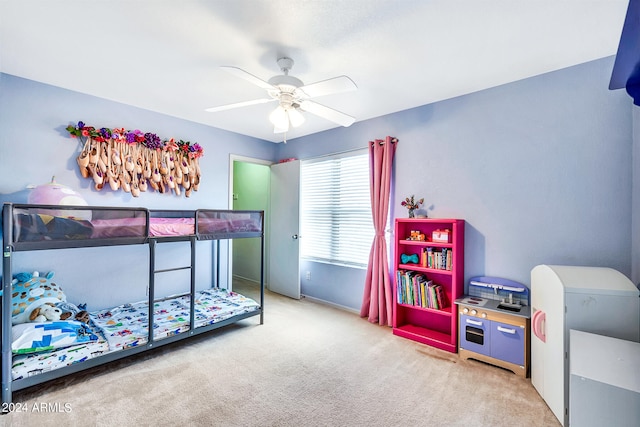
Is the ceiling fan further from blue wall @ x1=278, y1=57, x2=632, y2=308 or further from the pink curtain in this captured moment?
blue wall @ x1=278, y1=57, x2=632, y2=308

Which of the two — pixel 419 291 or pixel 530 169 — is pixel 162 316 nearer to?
pixel 419 291

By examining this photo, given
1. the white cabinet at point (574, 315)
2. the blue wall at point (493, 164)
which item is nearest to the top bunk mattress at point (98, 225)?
the blue wall at point (493, 164)

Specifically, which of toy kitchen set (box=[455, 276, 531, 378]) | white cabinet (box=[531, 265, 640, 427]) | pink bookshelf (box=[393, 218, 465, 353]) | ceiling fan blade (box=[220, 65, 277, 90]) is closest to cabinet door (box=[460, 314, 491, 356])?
toy kitchen set (box=[455, 276, 531, 378])

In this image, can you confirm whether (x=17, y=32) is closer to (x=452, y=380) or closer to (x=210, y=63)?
(x=210, y=63)

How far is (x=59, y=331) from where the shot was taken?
2.12 m

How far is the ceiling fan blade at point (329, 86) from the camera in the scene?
5.93ft

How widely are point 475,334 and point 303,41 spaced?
2.79 m

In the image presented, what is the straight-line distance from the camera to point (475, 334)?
247 cm

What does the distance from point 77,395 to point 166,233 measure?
1322 millimetres

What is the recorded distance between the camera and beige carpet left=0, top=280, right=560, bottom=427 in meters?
1.78

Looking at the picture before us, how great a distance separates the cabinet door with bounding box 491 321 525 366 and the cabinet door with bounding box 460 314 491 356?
44 millimetres

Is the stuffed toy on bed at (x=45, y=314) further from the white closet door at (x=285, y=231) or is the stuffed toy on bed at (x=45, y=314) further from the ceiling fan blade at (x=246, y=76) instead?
the white closet door at (x=285, y=231)

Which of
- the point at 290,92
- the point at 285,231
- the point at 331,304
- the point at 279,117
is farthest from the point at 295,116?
the point at 331,304

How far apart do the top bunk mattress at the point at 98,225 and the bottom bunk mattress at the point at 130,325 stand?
0.81 metres
